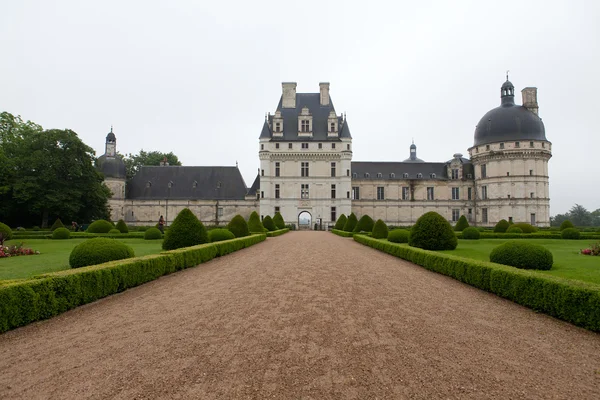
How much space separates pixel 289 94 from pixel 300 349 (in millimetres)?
50130

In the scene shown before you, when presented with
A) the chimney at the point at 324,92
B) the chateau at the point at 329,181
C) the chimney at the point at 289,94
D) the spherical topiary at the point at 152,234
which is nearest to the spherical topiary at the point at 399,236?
the spherical topiary at the point at 152,234

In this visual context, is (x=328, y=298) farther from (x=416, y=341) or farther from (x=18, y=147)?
(x=18, y=147)

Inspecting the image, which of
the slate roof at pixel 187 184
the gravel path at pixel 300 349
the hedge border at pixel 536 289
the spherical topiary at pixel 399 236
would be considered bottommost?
the gravel path at pixel 300 349

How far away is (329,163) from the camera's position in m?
48.7

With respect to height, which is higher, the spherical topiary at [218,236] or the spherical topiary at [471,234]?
the spherical topiary at [218,236]

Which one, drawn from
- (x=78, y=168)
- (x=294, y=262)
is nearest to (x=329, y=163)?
(x=78, y=168)

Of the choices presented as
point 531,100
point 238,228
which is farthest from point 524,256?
point 531,100

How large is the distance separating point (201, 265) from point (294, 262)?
3.32 meters

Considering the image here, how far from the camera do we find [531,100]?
168 feet

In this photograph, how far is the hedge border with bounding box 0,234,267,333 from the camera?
580 centimetres

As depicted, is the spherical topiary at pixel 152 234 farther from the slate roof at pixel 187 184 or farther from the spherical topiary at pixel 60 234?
the slate roof at pixel 187 184

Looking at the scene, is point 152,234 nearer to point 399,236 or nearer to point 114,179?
point 399,236

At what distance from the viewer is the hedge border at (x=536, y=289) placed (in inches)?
232

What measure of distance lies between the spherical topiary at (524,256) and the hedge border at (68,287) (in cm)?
975
